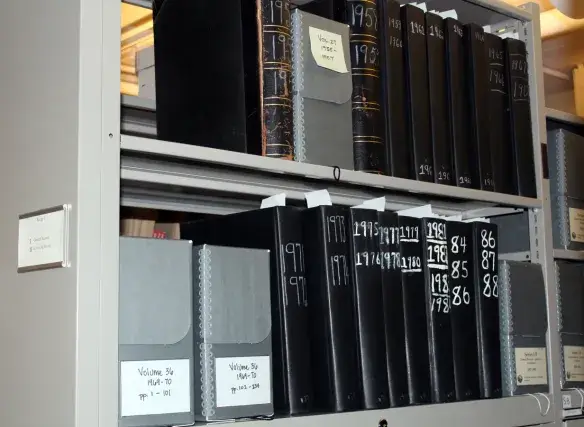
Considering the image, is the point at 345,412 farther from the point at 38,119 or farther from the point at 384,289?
the point at 38,119

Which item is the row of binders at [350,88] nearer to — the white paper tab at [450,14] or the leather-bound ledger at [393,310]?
the white paper tab at [450,14]

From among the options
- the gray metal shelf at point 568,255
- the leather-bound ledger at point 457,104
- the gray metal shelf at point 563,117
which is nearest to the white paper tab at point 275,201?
the leather-bound ledger at point 457,104

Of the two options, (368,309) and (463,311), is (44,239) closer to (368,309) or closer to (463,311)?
(368,309)

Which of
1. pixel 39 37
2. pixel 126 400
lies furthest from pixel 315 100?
pixel 126 400

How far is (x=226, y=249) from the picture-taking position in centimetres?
101

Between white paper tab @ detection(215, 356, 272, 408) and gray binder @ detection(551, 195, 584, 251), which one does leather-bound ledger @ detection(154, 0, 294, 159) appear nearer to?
white paper tab @ detection(215, 356, 272, 408)

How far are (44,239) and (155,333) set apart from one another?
17cm

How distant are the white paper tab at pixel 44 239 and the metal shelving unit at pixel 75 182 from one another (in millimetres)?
12

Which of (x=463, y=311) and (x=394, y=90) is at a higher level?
(x=394, y=90)

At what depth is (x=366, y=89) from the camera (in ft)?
4.17

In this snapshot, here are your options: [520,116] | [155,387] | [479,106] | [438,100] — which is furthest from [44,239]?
[520,116]

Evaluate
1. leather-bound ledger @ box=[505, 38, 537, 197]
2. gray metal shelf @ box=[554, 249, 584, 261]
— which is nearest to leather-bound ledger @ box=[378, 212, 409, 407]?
leather-bound ledger @ box=[505, 38, 537, 197]

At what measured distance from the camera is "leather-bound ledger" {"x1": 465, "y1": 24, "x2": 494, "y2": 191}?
4.75ft

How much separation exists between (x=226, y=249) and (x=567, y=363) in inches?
36.3
